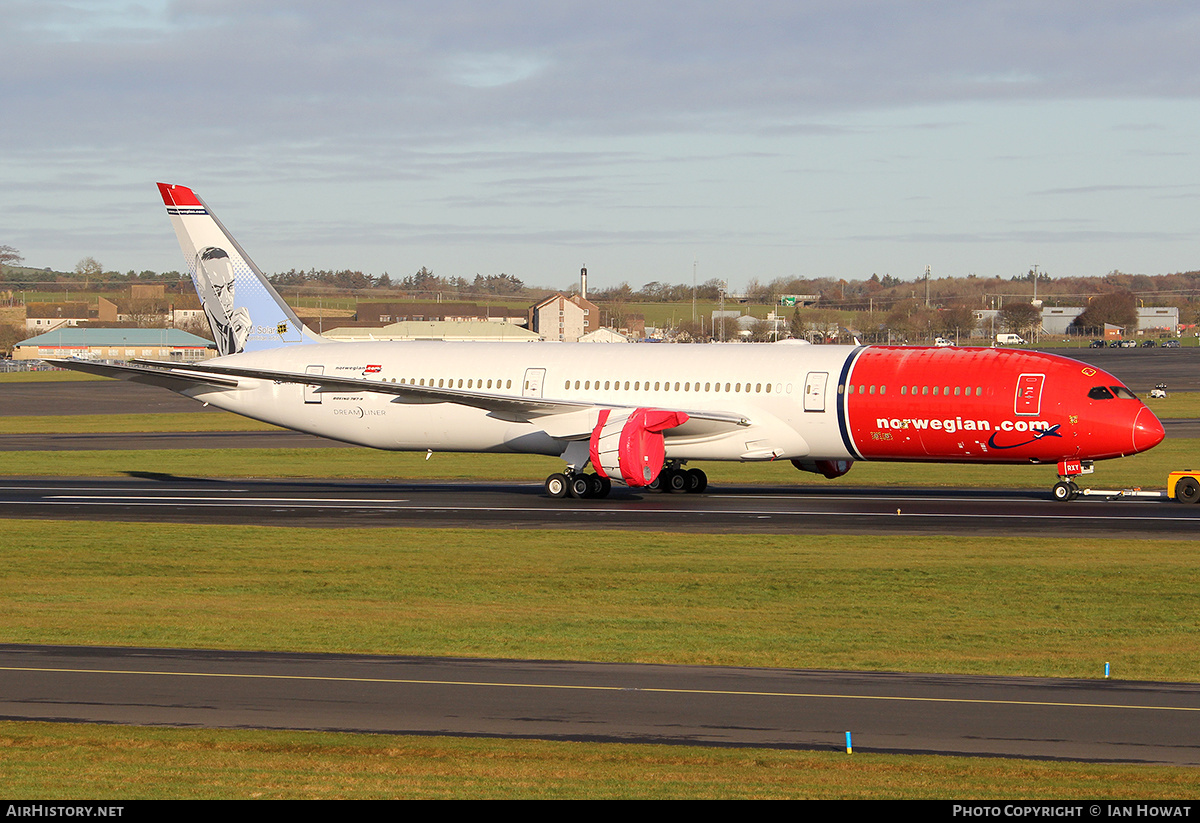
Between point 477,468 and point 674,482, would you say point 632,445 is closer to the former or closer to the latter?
point 674,482

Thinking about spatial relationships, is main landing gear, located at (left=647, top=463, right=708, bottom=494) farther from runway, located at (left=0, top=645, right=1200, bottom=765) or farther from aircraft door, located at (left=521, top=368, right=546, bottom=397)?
runway, located at (left=0, top=645, right=1200, bottom=765)

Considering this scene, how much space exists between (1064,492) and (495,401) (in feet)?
60.3

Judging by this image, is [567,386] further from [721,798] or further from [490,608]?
[721,798]

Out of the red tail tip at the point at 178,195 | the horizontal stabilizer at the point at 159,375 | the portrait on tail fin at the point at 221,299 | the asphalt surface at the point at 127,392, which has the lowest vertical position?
the asphalt surface at the point at 127,392

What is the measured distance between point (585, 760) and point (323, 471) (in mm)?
41584

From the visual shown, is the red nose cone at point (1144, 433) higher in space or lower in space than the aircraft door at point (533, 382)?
lower

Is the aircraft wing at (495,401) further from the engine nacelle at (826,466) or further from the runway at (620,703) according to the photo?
the runway at (620,703)

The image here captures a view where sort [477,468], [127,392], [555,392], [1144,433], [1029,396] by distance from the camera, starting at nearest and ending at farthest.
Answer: [1144,433] → [1029,396] → [555,392] → [477,468] → [127,392]

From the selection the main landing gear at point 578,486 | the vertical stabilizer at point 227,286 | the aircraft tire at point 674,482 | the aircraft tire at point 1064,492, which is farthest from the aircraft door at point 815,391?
the vertical stabilizer at point 227,286

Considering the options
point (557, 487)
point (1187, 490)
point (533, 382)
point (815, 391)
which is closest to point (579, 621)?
Result: point (815, 391)

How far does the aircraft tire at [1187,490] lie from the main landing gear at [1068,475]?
2.83 meters

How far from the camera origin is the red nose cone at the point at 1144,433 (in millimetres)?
37281

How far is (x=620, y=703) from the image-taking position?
16672 mm

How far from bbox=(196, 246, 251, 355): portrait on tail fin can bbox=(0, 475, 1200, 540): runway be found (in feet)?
20.4
